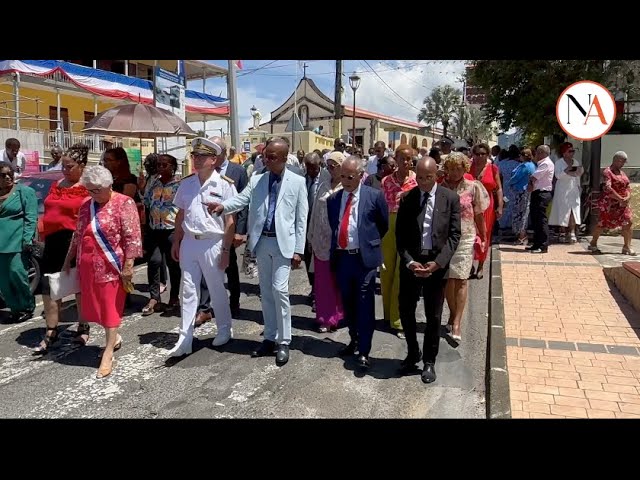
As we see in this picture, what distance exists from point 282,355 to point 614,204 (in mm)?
7140

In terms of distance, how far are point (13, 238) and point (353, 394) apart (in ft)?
13.0

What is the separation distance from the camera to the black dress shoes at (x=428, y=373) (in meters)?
4.55

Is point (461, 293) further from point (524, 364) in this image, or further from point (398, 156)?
point (398, 156)

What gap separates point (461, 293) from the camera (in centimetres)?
552

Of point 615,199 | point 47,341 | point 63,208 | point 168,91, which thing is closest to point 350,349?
point 47,341

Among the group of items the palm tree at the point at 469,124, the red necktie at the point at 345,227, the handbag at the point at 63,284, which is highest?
the palm tree at the point at 469,124

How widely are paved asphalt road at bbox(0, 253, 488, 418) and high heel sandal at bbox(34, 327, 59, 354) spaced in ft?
0.24

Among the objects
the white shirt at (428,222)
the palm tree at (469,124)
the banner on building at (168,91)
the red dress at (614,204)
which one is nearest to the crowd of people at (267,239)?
the white shirt at (428,222)

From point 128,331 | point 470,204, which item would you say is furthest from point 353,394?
point 128,331

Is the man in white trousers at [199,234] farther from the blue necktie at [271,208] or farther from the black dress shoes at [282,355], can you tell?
the black dress shoes at [282,355]

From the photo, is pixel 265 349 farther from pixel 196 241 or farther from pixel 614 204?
pixel 614 204

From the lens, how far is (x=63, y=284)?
15.9 ft

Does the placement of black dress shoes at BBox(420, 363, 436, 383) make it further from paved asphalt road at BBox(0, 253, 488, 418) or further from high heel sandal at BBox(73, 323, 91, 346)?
high heel sandal at BBox(73, 323, 91, 346)

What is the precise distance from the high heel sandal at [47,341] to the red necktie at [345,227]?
2.94 meters
